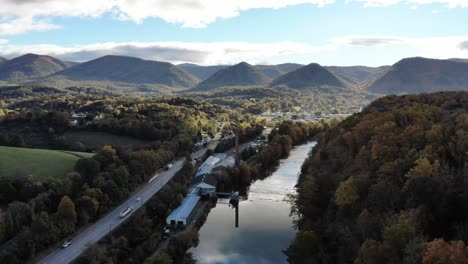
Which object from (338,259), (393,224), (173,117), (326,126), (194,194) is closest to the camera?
(393,224)

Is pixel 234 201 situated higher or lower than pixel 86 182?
lower

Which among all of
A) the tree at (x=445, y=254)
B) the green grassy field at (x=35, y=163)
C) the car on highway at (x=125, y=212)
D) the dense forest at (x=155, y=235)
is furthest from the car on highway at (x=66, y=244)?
the tree at (x=445, y=254)

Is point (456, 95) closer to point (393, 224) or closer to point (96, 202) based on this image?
point (393, 224)

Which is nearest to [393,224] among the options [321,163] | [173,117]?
[321,163]

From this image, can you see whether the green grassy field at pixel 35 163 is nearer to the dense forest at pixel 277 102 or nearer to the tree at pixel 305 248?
the tree at pixel 305 248

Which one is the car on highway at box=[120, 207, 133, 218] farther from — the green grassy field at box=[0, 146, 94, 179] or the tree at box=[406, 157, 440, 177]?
the tree at box=[406, 157, 440, 177]

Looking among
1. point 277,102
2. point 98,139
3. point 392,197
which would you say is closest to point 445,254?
point 392,197

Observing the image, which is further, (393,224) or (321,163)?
(321,163)
